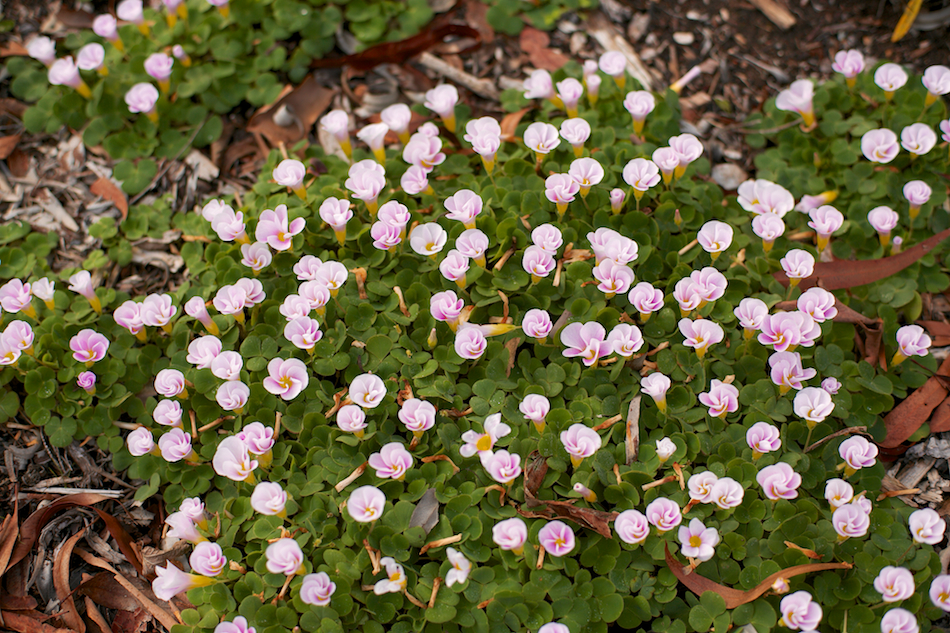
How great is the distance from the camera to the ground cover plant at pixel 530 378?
7.91ft

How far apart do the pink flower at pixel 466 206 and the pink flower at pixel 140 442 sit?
139 centimetres

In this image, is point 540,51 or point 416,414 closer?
point 416,414

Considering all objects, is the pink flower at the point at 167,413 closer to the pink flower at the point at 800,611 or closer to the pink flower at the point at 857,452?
the pink flower at the point at 800,611

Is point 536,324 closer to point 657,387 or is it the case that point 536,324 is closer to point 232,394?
point 657,387

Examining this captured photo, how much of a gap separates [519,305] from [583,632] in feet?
4.00

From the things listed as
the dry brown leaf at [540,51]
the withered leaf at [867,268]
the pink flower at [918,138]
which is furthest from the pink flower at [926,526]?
the dry brown leaf at [540,51]

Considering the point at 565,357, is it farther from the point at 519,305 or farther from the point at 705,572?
the point at 705,572

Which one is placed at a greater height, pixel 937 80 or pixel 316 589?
pixel 937 80

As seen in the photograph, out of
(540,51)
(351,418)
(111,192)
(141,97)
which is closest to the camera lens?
(351,418)

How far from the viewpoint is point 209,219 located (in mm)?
3020

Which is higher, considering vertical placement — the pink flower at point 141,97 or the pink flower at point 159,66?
the pink flower at point 159,66

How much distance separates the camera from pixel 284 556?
2.31 metres

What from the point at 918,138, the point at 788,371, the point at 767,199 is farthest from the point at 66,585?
the point at 918,138

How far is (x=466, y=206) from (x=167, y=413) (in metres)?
1.36
